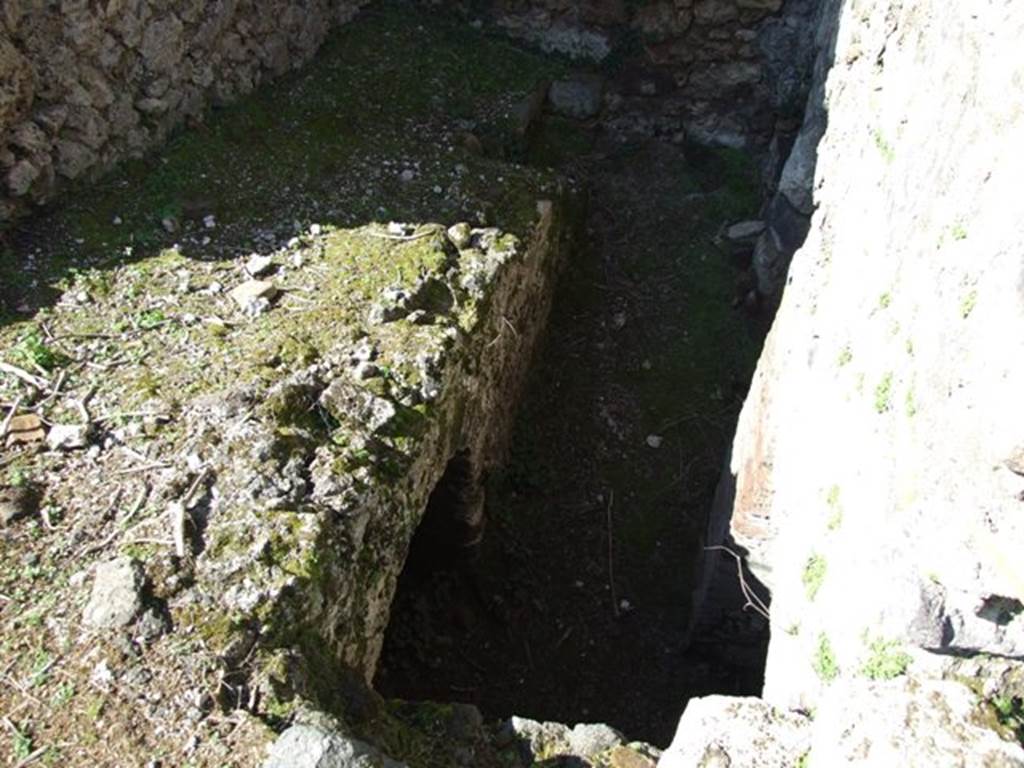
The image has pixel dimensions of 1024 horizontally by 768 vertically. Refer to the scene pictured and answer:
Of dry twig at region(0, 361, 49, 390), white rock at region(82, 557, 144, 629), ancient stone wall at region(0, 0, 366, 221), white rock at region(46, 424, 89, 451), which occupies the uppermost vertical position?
ancient stone wall at region(0, 0, 366, 221)

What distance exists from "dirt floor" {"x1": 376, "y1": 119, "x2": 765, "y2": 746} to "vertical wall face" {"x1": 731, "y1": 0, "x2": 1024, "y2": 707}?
4.28 ft

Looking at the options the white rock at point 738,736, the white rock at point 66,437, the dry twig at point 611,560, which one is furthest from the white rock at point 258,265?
the white rock at point 738,736

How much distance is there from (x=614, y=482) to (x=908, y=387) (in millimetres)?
3784

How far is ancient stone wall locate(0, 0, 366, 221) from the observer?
5.38 m

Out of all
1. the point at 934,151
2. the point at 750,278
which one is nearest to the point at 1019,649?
the point at 934,151

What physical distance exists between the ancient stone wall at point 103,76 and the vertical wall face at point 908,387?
436 cm

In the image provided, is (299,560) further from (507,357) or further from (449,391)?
(507,357)

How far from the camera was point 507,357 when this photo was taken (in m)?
6.69

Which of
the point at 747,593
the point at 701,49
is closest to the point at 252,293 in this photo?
the point at 747,593

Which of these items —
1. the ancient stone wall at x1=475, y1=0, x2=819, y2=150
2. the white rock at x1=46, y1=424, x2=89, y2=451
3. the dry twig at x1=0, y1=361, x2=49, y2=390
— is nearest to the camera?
the white rock at x1=46, y1=424, x2=89, y2=451

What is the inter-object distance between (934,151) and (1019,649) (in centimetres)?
207

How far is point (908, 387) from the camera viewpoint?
12.1ft

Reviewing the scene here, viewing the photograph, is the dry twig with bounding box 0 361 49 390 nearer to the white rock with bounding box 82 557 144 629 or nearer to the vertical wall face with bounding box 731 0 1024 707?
the white rock with bounding box 82 557 144 629

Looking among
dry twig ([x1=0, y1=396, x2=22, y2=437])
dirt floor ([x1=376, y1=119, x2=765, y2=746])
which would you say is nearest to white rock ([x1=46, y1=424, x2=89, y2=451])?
dry twig ([x1=0, y1=396, x2=22, y2=437])
